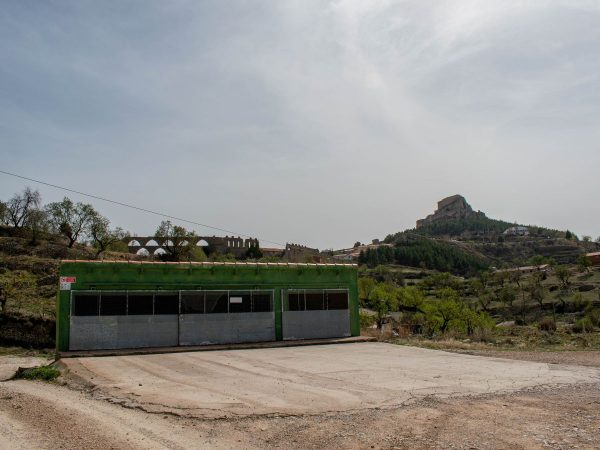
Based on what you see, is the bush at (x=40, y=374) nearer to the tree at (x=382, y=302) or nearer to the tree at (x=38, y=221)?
the tree at (x=382, y=302)

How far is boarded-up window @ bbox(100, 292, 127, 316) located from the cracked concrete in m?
2.92

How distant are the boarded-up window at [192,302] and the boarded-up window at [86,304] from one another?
145 inches

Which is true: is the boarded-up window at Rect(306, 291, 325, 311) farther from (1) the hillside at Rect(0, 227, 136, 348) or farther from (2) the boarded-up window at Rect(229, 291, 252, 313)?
(1) the hillside at Rect(0, 227, 136, 348)

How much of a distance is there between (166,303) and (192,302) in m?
1.18

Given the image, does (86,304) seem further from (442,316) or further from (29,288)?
(442,316)

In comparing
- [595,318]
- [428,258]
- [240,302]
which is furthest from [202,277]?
[428,258]

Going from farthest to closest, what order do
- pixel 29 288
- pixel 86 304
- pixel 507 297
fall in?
1. pixel 507 297
2. pixel 29 288
3. pixel 86 304

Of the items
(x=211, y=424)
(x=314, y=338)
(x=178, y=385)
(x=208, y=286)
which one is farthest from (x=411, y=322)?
(x=211, y=424)

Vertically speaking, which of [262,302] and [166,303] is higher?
[166,303]

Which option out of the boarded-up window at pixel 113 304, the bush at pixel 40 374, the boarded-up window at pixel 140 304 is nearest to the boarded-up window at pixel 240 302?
the boarded-up window at pixel 140 304

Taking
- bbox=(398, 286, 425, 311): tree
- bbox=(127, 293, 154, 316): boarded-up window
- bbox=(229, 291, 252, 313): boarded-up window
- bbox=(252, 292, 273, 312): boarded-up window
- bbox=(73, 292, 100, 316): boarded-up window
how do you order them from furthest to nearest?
bbox=(398, 286, 425, 311): tree → bbox=(252, 292, 273, 312): boarded-up window → bbox=(229, 291, 252, 313): boarded-up window → bbox=(127, 293, 154, 316): boarded-up window → bbox=(73, 292, 100, 316): boarded-up window

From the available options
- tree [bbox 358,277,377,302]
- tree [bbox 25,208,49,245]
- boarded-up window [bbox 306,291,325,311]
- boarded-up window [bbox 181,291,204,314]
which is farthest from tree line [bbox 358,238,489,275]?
boarded-up window [bbox 181,291,204,314]

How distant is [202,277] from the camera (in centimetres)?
2375

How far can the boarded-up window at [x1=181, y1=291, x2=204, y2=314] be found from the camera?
23.2 m
